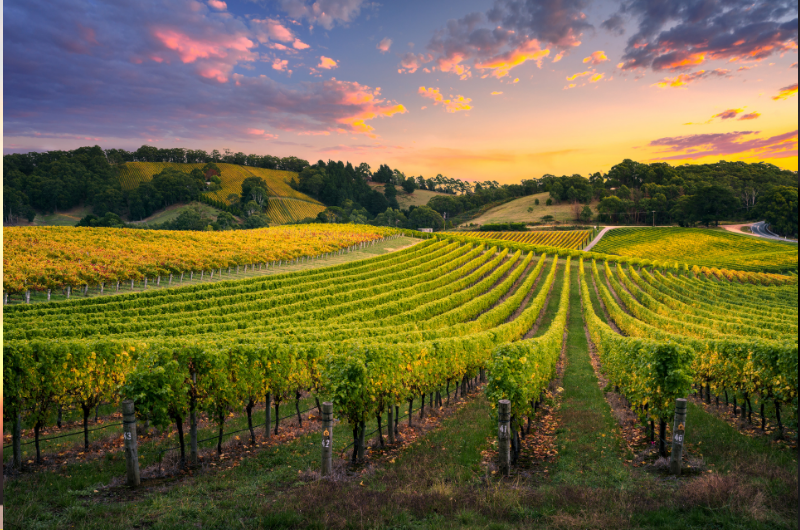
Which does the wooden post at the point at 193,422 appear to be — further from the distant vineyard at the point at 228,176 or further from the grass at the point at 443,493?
the distant vineyard at the point at 228,176

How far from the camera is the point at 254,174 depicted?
6678 inches

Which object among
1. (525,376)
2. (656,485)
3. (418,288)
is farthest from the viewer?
(418,288)

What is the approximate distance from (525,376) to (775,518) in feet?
19.7

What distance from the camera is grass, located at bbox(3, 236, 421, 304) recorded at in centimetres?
3306

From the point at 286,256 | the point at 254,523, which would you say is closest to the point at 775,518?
the point at 254,523

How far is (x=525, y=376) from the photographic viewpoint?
11.8 m

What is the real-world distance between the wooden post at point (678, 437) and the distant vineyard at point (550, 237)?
85.6 metres

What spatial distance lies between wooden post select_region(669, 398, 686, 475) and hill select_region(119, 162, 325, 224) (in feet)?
427

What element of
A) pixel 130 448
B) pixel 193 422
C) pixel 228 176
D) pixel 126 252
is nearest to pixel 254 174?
pixel 228 176

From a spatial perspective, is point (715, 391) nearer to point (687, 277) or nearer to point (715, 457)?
point (715, 457)

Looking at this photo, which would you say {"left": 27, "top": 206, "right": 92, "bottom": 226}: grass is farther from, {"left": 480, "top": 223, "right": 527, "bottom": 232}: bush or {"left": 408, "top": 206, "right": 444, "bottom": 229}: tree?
{"left": 480, "top": 223, "right": 527, "bottom": 232}: bush

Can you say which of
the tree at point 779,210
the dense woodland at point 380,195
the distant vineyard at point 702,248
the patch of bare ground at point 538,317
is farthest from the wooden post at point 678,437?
the tree at point 779,210

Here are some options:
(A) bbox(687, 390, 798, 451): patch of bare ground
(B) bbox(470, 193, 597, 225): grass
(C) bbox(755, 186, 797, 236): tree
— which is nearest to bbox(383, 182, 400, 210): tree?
(B) bbox(470, 193, 597, 225): grass

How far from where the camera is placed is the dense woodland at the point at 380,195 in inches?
3772
